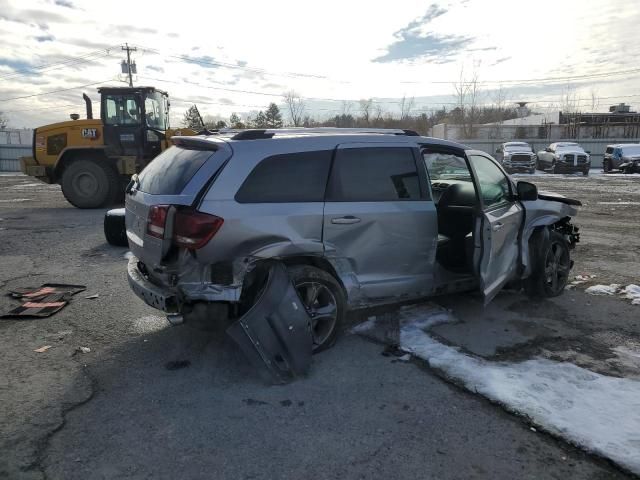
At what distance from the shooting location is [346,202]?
4.06m

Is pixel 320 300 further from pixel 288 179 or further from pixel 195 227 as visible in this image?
pixel 195 227

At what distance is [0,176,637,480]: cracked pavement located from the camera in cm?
265

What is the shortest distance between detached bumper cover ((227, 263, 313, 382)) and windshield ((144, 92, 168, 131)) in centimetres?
1068

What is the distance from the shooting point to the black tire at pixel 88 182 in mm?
12836

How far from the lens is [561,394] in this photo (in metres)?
3.35

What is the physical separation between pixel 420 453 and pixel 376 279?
1.70 metres

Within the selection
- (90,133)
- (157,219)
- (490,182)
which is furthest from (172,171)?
(90,133)

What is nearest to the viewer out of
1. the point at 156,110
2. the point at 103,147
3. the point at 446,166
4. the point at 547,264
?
the point at 547,264

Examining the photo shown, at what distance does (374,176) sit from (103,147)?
10.8 metres

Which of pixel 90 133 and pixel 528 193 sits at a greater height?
pixel 90 133

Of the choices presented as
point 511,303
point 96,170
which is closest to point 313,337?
point 511,303

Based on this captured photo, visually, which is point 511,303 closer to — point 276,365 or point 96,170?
point 276,365

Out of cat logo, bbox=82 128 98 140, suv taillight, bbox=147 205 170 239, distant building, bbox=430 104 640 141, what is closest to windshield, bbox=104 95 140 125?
cat logo, bbox=82 128 98 140

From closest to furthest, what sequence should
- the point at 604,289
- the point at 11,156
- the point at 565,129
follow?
the point at 604,289 < the point at 11,156 < the point at 565,129
